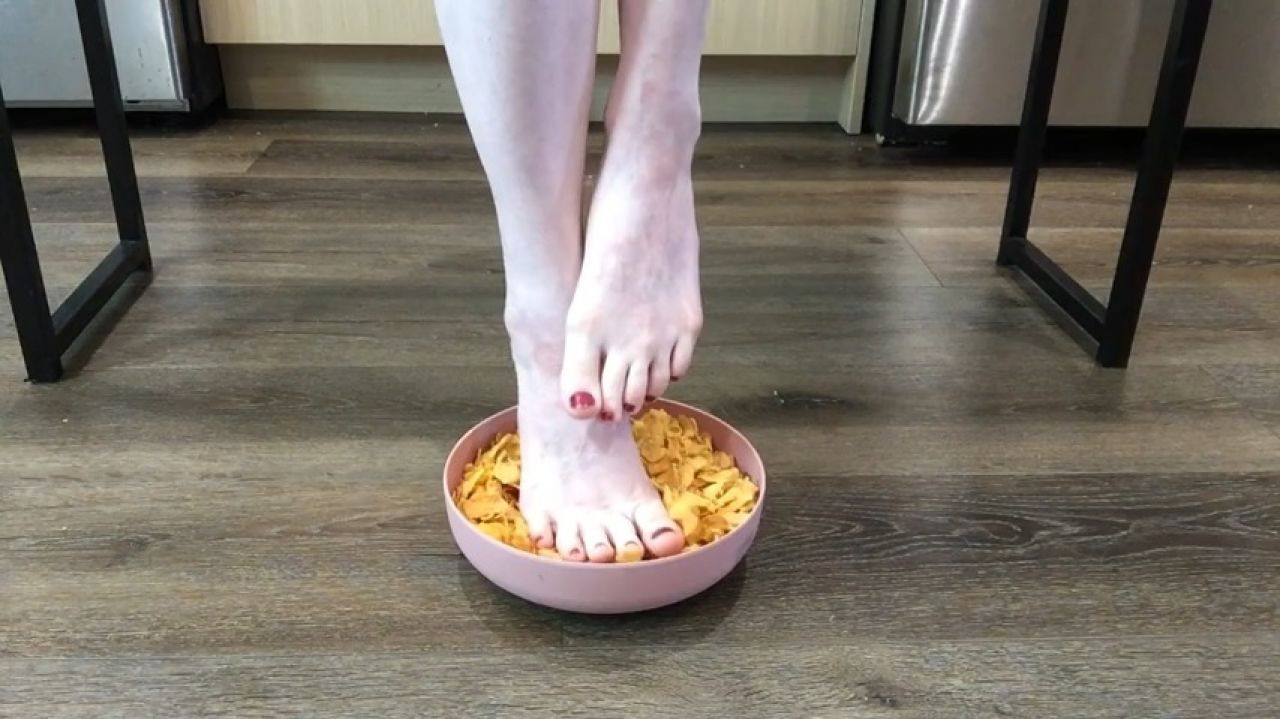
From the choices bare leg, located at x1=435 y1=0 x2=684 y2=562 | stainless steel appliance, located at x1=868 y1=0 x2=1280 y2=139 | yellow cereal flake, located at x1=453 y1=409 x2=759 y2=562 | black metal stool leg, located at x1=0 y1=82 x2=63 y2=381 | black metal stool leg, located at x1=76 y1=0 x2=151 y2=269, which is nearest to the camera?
bare leg, located at x1=435 y1=0 x2=684 y2=562

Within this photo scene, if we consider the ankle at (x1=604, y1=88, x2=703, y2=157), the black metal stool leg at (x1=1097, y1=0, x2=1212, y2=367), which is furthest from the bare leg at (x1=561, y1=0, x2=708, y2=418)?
the black metal stool leg at (x1=1097, y1=0, x2=1212, y2=367)

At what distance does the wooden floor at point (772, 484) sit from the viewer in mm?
696

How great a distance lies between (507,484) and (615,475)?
9 cm

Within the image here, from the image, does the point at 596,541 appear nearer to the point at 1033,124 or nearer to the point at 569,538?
the point at 569,538

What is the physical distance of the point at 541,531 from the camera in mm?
758

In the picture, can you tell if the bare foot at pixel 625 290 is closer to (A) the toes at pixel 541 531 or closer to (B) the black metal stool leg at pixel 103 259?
(A) the toes at pixel 541 531

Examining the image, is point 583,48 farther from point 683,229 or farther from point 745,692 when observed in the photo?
point 745,692

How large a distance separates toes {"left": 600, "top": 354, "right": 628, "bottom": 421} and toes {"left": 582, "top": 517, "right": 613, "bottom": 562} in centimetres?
8

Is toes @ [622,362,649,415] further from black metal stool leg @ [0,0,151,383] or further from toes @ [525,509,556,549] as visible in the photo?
black metal stool leg @ [0,0,151,383]

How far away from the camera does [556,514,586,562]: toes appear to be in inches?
28.9

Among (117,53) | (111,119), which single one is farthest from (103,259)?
(117,53)

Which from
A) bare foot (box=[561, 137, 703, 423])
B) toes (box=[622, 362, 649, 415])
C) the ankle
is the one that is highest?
the ankle

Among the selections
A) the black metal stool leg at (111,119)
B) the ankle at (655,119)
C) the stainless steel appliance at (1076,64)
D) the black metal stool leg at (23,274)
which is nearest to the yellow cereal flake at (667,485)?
the ankle at (655,119)

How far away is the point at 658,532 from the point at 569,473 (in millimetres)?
77
